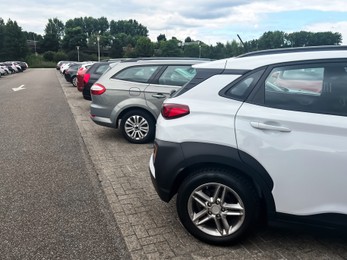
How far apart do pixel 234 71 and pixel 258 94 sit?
0.32 m

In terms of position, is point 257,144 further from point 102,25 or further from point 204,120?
point 102,25

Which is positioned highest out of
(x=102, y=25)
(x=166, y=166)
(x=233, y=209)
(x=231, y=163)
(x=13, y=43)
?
(x=102, y=25)

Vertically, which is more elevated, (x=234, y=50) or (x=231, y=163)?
(x=234, y=50)

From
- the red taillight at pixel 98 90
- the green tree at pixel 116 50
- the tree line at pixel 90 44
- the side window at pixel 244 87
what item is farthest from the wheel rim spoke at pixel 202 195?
the green tree at pixel 116 50

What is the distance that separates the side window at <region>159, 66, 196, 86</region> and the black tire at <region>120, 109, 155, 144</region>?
0.71 meters

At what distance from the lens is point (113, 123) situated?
6.77 metres

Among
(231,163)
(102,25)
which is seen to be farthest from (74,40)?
(231,163)

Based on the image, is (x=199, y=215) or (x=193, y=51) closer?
(x=199, y=215)

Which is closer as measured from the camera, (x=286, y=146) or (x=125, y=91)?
(x=286, y=146)

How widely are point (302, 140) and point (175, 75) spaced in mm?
4113

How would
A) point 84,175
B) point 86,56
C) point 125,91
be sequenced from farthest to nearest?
point 86,56
point 125,91
point 84,175

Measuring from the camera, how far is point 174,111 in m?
3.20

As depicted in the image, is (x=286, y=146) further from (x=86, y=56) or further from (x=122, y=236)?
(x=86, y=56)

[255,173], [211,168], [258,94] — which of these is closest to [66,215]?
[211,168]
